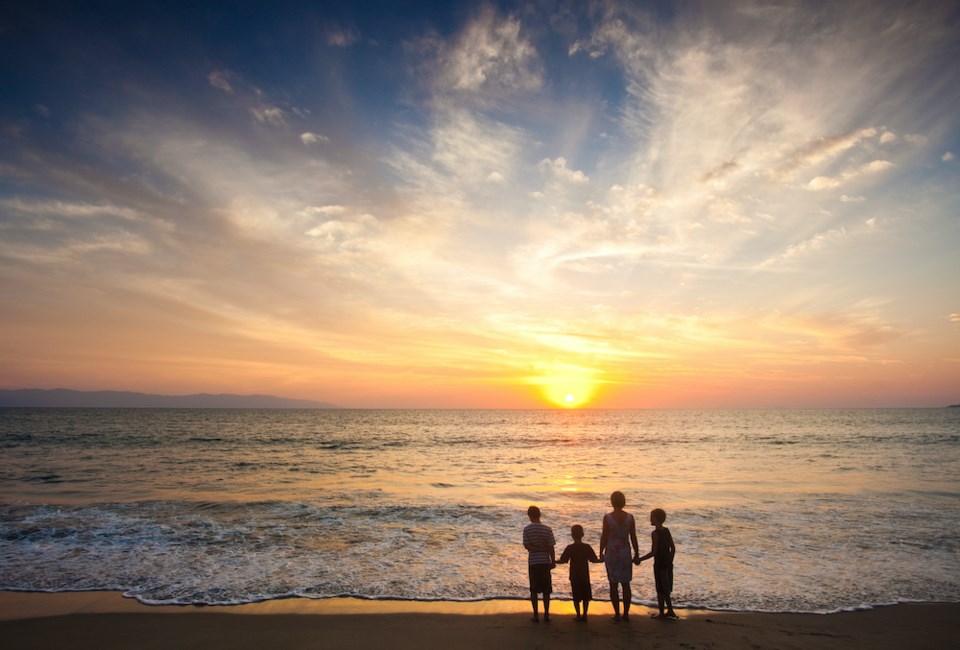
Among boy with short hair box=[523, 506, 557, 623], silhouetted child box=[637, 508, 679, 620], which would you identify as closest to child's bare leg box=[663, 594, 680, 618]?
silhouetted child box=[637, 508, 679, 620]

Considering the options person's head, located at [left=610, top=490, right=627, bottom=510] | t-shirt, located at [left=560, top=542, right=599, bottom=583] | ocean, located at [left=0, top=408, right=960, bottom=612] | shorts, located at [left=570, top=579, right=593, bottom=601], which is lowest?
ocean, located at [left=0, top=408, right=960, bottom=612]

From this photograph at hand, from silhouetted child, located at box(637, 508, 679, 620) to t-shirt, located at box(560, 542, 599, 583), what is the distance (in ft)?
3.42

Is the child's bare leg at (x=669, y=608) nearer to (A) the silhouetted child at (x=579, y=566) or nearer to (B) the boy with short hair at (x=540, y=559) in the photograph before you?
(A) the silhouetted child at (x=579, y=566)

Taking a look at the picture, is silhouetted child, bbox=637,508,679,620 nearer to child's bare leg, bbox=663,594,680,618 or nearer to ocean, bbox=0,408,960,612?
child's bare leg, bbox=663,594,680,618

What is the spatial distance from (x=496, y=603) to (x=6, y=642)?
8.44 metres

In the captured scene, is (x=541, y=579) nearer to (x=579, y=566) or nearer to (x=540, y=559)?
(x=540, y=559)

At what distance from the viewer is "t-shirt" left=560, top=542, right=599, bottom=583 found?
8.66 metres

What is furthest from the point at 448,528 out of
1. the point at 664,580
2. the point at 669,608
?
the point at 664,580

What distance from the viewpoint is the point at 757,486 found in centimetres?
2533

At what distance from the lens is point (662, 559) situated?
8852 millimetres

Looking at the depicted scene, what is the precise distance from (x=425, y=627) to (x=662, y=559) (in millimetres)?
4479

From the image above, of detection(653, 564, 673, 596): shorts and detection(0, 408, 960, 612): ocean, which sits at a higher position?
detection(653, 564, 673, 596): shorts

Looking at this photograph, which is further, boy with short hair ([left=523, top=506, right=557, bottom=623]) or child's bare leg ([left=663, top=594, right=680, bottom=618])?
child's bare leg ([left=663, top=594, right=680, bottom=618])

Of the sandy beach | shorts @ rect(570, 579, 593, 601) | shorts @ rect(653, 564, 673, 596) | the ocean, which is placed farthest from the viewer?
the ocean
